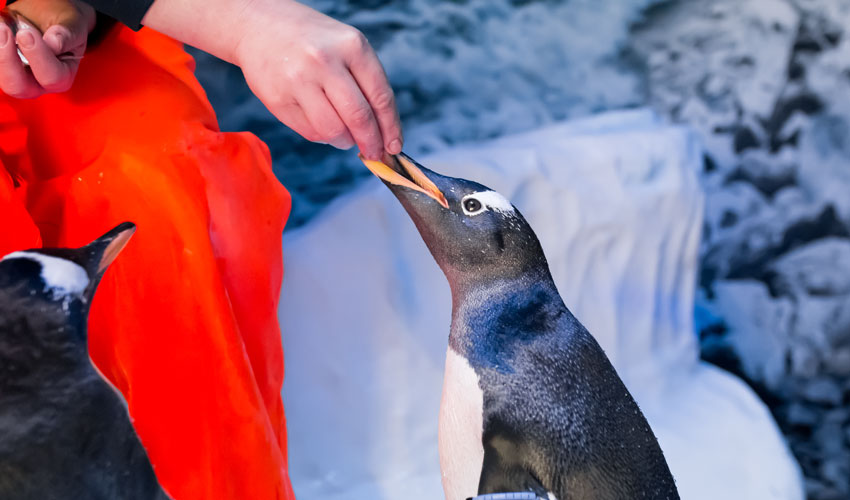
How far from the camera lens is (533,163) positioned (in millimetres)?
1248

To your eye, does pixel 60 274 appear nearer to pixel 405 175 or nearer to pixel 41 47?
pixel 41 47

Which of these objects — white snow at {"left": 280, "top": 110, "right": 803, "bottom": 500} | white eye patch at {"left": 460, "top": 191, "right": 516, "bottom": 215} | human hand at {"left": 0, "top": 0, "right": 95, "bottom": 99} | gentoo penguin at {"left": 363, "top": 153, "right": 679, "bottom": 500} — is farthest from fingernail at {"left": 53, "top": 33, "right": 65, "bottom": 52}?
white snow at {"left": 280, "top": 110, "right": 803, "bottom": 500}

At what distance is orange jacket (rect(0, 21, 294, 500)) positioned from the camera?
0.52 meters

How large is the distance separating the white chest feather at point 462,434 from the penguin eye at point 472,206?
14cm

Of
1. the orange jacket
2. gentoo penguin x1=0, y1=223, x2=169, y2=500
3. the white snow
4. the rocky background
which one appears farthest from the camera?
the rocky background

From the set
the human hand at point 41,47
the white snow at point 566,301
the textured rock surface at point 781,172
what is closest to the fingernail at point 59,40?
the human hand at point 41,47

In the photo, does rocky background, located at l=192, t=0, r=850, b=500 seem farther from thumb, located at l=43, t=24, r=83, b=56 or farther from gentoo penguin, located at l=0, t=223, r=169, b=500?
gentoo penguin, located at l=0, t=223, r=169, b=500

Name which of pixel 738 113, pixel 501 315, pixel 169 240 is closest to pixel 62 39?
pixel 169 240

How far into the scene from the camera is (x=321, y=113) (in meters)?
0.54

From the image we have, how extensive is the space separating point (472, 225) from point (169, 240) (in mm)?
281

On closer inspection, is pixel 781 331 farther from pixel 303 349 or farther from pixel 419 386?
pixel 303 349

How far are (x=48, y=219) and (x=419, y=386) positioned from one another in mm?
693

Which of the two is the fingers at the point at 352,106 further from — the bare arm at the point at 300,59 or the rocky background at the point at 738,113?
the rocky background at the point at 738,113

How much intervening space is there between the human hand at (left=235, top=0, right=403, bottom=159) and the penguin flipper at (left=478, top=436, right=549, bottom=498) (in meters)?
0.29
